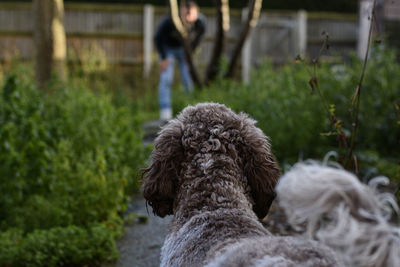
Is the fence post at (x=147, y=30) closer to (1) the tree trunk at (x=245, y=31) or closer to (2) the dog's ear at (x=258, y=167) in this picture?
(1) the tree trunk at (x=245, y=31)

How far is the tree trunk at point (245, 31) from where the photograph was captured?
8047mm

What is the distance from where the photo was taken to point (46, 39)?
843 centimetres

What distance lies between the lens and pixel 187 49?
9.95 meters

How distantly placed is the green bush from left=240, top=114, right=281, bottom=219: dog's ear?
154cm

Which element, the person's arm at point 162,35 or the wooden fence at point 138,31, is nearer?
the person's arm at point 162,35

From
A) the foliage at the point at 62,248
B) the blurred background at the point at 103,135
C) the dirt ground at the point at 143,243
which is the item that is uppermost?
the blurred background at the point at 103,135

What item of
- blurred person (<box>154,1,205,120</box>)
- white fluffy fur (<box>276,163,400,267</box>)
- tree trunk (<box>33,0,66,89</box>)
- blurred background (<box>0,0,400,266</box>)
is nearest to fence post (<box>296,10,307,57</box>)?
blurred person (<box>154,1,205,120</box>)

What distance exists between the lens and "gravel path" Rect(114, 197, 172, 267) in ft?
13.1

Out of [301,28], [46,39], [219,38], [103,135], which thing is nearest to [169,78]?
[219,38]

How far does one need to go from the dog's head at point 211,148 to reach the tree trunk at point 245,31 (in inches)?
208

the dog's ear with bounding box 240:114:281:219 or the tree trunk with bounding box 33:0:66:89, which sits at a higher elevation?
the tree trunk with bounding box 33:0:66:89

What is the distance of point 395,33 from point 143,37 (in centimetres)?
766

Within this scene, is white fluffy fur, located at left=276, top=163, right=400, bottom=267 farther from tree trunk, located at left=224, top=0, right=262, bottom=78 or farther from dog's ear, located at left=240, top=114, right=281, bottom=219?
tree trunk, located at left=224, top=0, right=262, bottom=78

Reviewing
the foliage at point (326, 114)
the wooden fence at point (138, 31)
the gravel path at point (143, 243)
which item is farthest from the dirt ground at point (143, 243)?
the wooden fence at point (138, 31)
